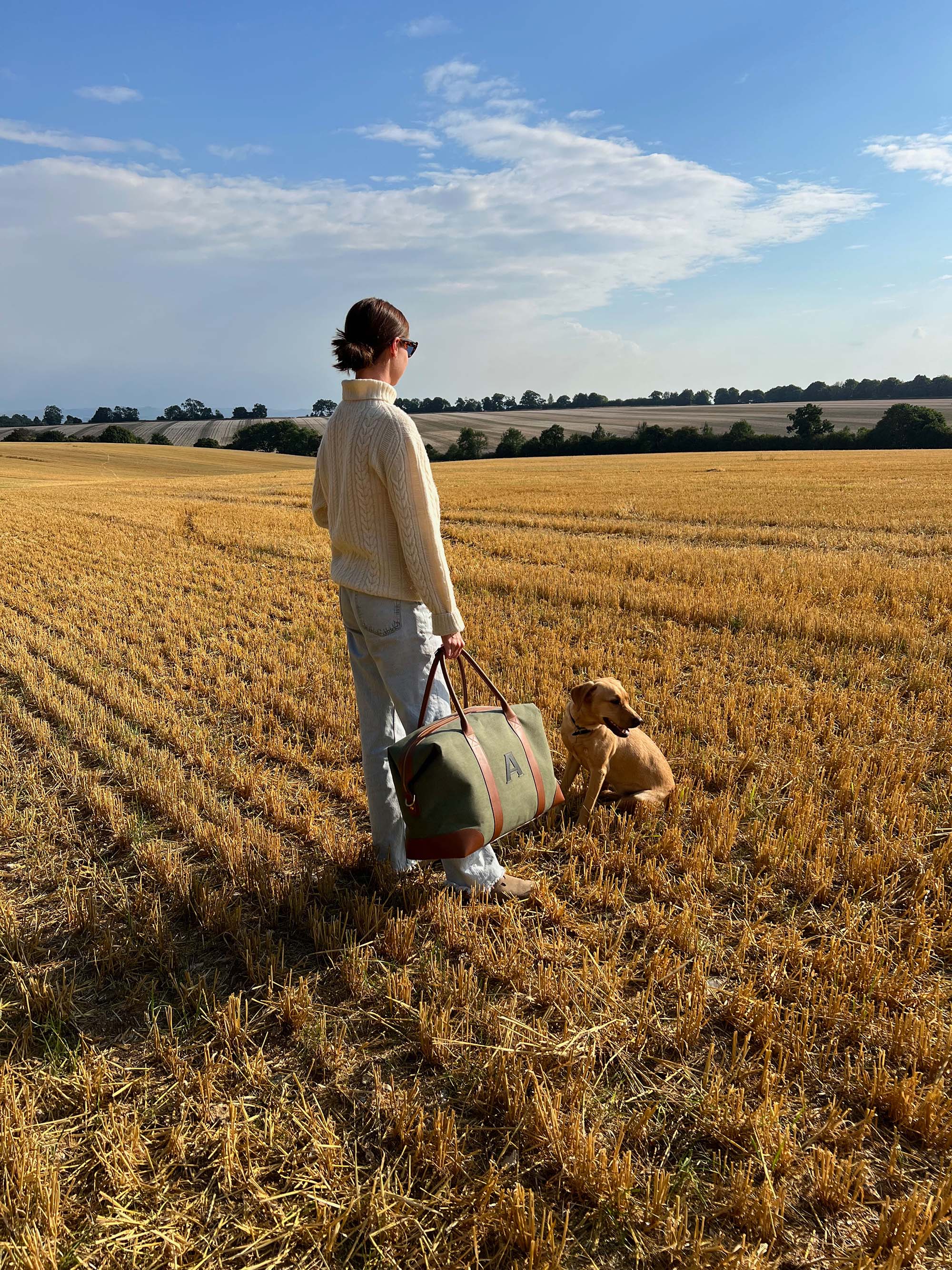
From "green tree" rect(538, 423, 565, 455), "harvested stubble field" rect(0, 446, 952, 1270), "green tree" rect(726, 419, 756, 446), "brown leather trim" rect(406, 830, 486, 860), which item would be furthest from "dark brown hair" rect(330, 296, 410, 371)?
"green tree" rect(726, 419, 756, 446)

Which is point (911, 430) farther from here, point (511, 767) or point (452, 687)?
point (452, 687)

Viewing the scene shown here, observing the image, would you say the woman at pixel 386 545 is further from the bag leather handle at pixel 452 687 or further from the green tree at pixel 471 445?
the green tree at pixel 471 445

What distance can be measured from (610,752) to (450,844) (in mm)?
1451

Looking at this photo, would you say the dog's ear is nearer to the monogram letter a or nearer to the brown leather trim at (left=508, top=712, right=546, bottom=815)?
the brown leather trim at (left=508, top=712, right=546, bottom=815)

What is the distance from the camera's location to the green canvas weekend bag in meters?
3.02

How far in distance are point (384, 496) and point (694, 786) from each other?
A: 3079 mm

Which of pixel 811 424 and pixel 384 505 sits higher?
pixel 811 424

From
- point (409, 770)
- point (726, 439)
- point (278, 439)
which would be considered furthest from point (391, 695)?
point (278, 439)

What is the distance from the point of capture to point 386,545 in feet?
10.5

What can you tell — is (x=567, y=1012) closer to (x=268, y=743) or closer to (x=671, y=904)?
(x=671, y=904)

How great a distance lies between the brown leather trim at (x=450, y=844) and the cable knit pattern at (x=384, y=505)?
883 mm

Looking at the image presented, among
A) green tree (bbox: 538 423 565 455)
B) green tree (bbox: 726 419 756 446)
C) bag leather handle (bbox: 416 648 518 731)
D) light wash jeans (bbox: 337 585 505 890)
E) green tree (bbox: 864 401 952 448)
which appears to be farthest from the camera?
green tree (bbox: 538 423 565 455)

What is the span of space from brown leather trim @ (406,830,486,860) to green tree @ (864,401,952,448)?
73.5 m

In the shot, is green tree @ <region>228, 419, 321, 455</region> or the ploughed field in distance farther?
green tree @ <region>228, 419, 321, 455</region>
